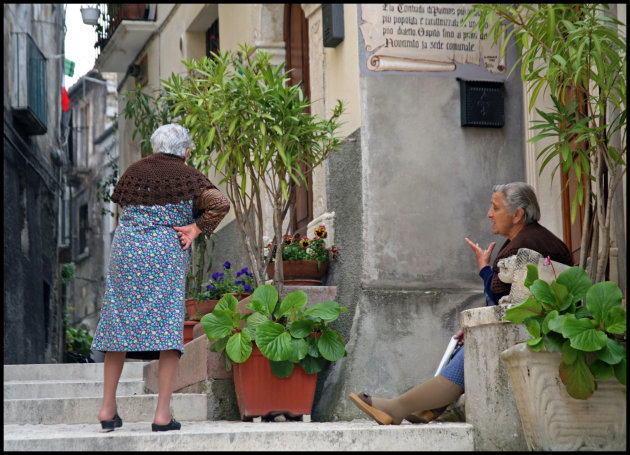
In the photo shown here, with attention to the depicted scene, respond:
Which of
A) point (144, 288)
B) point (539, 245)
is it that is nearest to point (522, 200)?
point (539, 245)

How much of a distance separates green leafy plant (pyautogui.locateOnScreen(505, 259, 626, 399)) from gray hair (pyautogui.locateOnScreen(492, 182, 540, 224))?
4.89 feet

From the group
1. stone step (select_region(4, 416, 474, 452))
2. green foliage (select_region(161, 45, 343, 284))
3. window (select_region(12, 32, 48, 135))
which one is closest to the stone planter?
stone step (select_region(4, 416, 474, 452))

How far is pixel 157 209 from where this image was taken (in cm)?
512

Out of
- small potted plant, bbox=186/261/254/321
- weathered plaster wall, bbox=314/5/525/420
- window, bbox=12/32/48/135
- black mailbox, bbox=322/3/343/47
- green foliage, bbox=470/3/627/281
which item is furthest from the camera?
window, bbox=12/32/48/135

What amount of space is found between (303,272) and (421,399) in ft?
7.20

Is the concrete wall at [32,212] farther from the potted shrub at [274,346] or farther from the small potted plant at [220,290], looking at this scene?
the potted shrub at [274,346]

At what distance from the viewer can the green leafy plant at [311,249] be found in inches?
293

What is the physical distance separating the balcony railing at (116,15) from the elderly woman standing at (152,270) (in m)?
9.71

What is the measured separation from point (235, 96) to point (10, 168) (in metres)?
8.08

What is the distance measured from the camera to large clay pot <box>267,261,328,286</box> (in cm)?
737

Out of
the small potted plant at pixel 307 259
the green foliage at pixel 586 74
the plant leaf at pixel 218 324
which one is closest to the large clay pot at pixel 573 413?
the green foliage at pixel 586 74

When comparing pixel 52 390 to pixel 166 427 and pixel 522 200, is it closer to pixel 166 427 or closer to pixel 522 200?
pixel 166 427

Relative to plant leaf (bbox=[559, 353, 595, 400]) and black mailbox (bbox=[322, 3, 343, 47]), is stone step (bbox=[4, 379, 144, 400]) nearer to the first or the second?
black mailbox (bbox=[322, 3, 343, 47])

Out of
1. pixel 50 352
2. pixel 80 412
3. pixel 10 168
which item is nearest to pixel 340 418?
pixel 80 412
